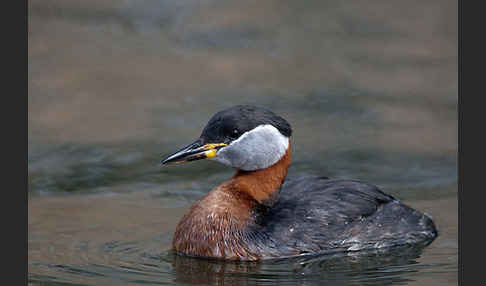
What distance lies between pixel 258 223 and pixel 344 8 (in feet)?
26.2

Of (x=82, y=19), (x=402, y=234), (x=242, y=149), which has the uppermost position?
(x=82, y=19)

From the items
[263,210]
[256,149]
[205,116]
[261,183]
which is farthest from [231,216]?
A: [205,116]

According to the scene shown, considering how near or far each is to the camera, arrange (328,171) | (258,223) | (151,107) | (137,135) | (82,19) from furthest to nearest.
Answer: (82,19)
(151,107)
(137,135)
(328,171)
(258,223)

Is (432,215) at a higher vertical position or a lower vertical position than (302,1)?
lower

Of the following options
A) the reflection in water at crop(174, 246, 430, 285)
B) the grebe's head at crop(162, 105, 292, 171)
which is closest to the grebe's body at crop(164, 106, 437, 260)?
the grebe's head at crop(162, 105, 292, 171)

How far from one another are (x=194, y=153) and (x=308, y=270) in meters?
1.56

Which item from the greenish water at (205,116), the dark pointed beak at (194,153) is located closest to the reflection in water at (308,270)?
the greenish water at (205,116)

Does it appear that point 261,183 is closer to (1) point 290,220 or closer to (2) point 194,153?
(1) point 290,220

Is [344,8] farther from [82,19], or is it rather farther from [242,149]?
[242,149]

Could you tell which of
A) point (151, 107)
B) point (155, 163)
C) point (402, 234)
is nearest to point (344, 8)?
point (151, 107)

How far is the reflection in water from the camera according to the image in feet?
27.7

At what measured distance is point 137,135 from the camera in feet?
43.5

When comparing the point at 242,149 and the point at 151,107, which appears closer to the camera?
the point at 242,149

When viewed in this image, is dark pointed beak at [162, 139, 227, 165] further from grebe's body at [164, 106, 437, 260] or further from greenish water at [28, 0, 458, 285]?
greenish water at [28, 0, 458, 285]
